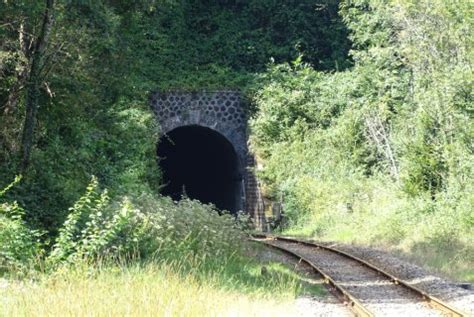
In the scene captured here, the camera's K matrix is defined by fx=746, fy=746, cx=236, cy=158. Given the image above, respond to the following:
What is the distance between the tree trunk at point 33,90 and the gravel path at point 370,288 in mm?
5422

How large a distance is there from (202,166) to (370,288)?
2220 cm

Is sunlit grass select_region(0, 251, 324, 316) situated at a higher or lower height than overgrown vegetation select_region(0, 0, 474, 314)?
lower

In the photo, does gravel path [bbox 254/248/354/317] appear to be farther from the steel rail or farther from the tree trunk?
the tree trunk

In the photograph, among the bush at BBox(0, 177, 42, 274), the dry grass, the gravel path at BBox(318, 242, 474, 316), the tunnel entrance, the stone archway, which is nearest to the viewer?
the dry grass

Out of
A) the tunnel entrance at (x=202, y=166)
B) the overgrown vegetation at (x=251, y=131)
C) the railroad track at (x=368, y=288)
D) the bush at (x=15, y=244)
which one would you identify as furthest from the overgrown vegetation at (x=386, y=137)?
the bush at (x=15, y=244)

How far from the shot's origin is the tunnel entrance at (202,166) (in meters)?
28.4

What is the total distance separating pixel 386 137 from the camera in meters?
21.4

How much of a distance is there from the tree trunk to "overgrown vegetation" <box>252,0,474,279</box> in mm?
7397

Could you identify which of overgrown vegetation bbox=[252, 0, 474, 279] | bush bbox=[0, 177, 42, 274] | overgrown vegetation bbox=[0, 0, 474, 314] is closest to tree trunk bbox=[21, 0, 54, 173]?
overgrown vegetation bbox=[0, 0, 474, 314]

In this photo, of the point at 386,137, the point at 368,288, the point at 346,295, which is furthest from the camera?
the point at 386,137

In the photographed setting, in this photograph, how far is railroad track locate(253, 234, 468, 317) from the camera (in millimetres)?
9242

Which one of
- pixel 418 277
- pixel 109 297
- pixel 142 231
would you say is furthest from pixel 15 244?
pixel 418 277

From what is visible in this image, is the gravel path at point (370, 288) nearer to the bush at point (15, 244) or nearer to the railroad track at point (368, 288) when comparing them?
the railroad track at point (368, 288)

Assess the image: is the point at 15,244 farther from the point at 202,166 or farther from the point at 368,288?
the point at 202,166
